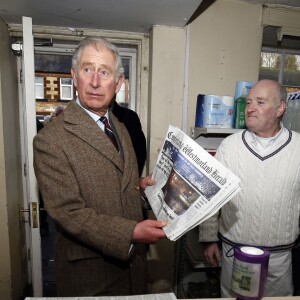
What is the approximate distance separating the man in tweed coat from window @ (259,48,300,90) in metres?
1.61

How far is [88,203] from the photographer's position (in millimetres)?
869

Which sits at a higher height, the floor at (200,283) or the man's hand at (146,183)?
the man's hand at (146,183)

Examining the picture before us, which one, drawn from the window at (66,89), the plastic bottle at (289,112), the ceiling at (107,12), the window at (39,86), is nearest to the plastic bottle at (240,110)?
the plastic bottle at (289,112)

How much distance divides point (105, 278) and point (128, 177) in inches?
14.2

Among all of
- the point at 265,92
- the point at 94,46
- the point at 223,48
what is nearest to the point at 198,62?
the point at 223,48

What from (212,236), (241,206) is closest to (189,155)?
(241,206)

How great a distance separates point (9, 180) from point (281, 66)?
2234 millimetres

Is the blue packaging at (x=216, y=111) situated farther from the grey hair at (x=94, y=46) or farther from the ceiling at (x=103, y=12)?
the grey hair at (x=94, y=46)

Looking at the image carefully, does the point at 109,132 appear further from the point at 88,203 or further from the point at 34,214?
the point at 34,214

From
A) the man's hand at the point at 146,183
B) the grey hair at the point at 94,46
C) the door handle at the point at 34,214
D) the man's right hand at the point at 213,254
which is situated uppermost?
the grey hair at the point at 94,46

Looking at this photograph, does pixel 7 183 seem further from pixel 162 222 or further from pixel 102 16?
pixel 162 222

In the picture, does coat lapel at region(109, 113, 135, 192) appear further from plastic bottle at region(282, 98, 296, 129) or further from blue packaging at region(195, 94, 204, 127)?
plastic bottle at region(282, 98, 296, 129)

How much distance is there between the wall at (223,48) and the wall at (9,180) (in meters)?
1.23

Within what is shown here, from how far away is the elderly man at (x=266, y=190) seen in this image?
50.6 inches
